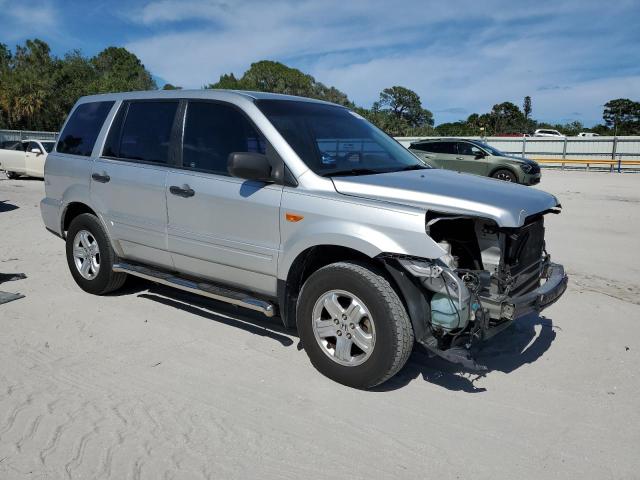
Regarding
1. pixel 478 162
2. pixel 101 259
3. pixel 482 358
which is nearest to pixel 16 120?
pixel 478 162

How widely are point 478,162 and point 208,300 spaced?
14.7m

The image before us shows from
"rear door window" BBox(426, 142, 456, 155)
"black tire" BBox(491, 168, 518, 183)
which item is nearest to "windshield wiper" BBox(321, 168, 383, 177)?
"black tire" BBox(491, 168, 518, 183)

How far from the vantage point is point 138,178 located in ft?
16.5

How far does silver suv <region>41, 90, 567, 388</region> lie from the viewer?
357 cm

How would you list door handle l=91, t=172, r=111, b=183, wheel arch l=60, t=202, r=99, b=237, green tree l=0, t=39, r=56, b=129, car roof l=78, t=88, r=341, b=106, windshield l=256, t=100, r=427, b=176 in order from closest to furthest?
windshield l=256, t=100, r=427, b=176, car roof l=78, t=88, r=341, b=106, door handle l=91, t=172, r=111, b=183, wheel arch l=60, t=202, r=99, b=237, green tree l=0, t=39, r=56, b=129

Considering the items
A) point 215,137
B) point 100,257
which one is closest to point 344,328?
point 215,137

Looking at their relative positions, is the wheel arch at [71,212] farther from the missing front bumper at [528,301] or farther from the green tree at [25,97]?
the green tree at [25,97]

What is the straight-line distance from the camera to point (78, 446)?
3.11 metres

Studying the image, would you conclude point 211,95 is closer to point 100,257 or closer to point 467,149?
point 100,257

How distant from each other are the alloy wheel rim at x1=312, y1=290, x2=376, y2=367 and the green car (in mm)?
14676

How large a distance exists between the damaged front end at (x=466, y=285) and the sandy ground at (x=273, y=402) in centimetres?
50

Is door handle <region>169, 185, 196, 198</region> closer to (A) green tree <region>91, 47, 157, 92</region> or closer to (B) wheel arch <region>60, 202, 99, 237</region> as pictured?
(B) wheel arch <region>60, 202, 99, 237</region>

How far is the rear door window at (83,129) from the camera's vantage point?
5.67 meters

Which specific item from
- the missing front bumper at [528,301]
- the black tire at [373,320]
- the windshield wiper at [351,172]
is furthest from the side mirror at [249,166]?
the missing front bumper at [528,301]
